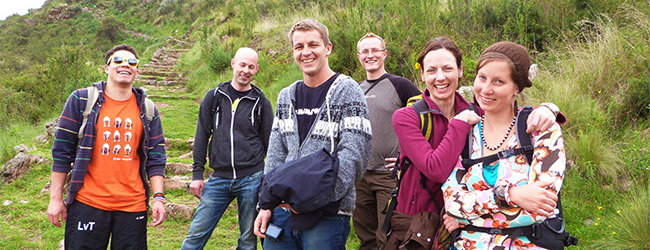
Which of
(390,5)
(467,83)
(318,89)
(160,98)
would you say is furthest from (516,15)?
(160,98)

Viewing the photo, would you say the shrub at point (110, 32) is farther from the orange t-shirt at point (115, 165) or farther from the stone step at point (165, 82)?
the orange t-shirt at point (115, 165)

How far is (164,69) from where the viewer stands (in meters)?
16.5

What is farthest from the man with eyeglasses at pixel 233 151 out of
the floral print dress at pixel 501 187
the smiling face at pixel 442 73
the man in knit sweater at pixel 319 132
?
the floral print dress at pixel 501 187

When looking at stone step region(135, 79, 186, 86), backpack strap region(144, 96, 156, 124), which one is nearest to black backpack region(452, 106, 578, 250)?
backpack strap region(144, 96, 156, 124)

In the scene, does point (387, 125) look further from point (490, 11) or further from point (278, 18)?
point (278, 18)

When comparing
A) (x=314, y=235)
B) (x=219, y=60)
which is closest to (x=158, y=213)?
(x=314, y=235)

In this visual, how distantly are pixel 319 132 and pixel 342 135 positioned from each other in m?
0.12

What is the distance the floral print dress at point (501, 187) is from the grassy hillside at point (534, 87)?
1.82 m

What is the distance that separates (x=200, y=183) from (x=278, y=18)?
36.3 ft

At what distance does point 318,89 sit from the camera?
206 cm

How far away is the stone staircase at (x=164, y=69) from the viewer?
45.8ft

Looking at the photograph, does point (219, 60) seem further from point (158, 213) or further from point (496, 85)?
point (496, 85)

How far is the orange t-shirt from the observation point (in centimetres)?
257

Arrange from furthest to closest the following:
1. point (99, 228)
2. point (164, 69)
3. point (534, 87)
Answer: point (164, 69)
point (534, 87)
point (99, 228)
